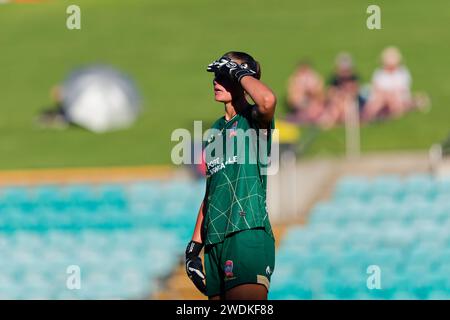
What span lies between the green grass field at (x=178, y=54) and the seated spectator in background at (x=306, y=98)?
2.08ft

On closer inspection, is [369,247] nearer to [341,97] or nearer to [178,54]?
[341,97]

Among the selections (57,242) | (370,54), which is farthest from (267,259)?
(370,54)

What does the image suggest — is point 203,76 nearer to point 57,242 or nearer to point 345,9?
point 345,9

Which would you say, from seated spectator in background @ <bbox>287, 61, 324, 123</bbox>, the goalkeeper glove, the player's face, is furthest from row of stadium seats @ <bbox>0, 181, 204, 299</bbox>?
the player's face

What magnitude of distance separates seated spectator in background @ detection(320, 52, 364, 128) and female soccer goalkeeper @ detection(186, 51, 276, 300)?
1378cm

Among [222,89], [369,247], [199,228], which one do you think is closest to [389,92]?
[369,247]

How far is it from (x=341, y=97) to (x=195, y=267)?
45.3ft

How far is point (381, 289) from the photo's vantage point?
1105 centimetres

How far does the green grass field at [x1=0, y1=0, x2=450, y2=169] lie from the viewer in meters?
20.2

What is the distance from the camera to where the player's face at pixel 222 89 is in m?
5.36

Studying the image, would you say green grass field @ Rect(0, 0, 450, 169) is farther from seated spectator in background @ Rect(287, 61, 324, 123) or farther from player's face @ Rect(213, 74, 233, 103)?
player's face @ Rect(213, 74, 233, 103)

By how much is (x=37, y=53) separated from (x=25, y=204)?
32.9 feet

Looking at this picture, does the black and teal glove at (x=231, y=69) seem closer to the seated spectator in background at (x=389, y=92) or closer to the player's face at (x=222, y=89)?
the player's face at (x=222, y=89)

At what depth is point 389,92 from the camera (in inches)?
760
